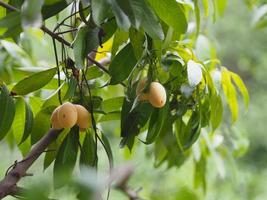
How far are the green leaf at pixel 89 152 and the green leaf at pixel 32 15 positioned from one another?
0.25m

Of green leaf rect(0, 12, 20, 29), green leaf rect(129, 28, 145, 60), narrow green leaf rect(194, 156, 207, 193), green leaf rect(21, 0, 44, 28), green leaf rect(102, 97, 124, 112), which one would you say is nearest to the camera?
green leaf rect(21, 0, 44, 28)

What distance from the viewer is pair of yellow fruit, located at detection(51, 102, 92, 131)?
1.71ft

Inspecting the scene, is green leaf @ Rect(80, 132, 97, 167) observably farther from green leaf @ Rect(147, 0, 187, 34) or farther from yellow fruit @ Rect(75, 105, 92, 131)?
green leaf @ Rect(147, 0, 187, 34)

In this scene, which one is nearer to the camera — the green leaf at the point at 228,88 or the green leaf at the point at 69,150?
the green leaf at the point at 69,150

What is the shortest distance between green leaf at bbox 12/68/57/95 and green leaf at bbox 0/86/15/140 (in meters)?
0.03

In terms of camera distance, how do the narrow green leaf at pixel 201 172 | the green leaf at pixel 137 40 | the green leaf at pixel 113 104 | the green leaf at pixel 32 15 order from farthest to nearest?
the narrow green leaf at pixel 201 172
the green leaf at pixel 113 104
the green leaf at pixel 137 40
the green leaf at pixel 32 15

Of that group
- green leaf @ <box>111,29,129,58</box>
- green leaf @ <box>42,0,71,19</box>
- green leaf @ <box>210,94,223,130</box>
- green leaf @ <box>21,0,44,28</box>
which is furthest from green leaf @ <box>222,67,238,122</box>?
green leaf @ <box>21,0,44,28</box>

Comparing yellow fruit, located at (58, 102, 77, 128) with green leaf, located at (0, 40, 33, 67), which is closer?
yellow fruit, located at (58, 102, 77, 128)

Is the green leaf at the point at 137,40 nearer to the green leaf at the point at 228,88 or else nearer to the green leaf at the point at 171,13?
the green leaf at the point at 171,13

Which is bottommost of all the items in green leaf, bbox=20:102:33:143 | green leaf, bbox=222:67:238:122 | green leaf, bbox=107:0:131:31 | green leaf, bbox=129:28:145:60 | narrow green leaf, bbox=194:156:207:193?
narrow green leaf, bbox=194:156:207:193

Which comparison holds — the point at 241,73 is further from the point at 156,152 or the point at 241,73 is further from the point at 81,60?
the point at 81,60

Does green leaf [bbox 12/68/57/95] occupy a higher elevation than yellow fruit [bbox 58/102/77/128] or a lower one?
lower

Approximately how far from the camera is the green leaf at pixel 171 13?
50 centimetres

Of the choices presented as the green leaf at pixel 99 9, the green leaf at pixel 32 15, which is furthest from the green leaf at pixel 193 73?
the green leaf at pixel 32 15
